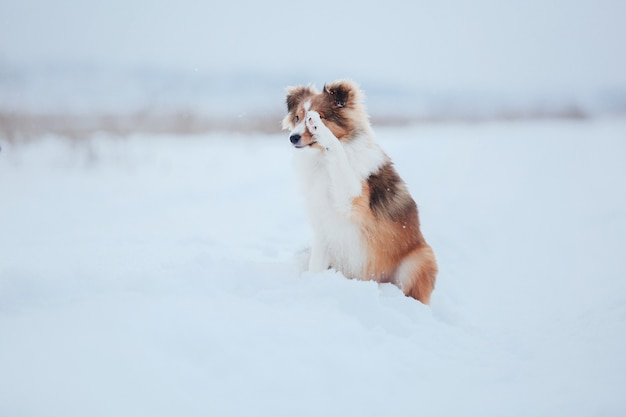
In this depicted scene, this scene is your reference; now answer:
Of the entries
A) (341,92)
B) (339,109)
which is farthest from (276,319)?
(341,92)

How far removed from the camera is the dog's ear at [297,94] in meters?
4.14

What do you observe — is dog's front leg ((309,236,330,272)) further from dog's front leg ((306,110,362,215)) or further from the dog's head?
the dog's head

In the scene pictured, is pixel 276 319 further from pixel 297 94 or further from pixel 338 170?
pixel 297 94

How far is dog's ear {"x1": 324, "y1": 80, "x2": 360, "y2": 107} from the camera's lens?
3811mm

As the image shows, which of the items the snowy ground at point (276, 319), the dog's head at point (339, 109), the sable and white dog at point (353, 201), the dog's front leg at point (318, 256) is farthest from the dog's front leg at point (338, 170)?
the snowy ground at point (276, 319)

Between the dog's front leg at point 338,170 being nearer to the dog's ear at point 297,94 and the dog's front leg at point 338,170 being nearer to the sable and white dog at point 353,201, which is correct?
the sable and white dog at point 353,201

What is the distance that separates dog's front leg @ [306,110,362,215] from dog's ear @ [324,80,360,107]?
0.40 metres

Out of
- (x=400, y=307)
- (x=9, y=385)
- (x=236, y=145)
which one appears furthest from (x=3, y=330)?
(x=236, y=145)

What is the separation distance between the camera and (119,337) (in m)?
2.18

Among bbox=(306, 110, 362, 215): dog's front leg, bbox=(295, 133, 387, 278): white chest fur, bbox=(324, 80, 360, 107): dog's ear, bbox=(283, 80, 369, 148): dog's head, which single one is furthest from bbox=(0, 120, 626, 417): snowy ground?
bbox=(324, 80, 360, 107): dog's ear

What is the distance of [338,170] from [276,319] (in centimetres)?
136

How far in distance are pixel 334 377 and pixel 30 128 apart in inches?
406

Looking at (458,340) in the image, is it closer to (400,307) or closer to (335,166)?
(400,307)

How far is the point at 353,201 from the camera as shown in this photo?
11.3 feet
